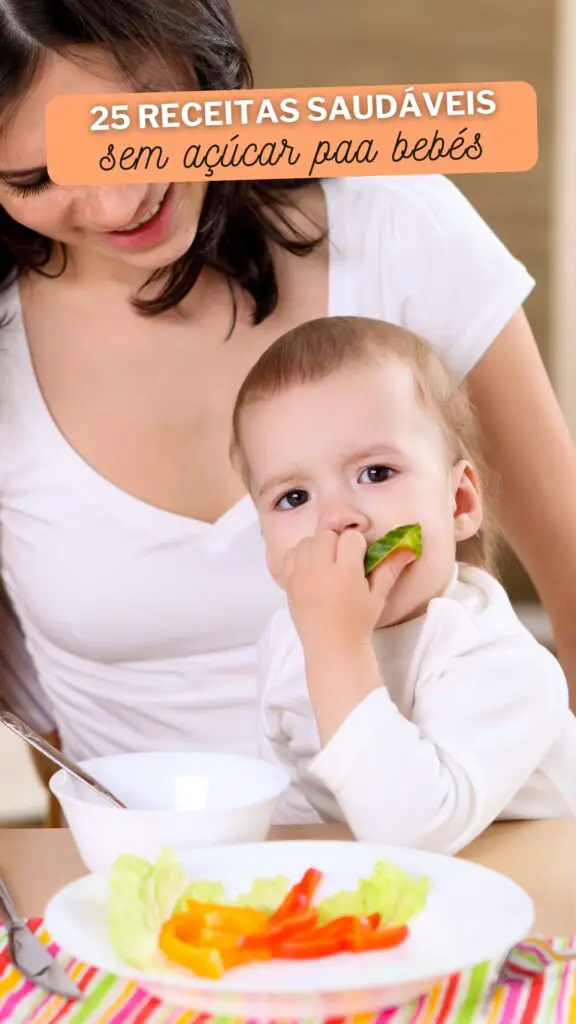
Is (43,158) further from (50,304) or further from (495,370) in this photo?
(495,370)

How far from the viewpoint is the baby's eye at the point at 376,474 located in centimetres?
63

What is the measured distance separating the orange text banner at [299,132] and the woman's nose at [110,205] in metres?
0.06

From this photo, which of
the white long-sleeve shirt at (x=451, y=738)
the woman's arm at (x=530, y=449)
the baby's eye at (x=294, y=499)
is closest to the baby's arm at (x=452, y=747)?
the white long-sleeve shirt at (x=451, y=738)

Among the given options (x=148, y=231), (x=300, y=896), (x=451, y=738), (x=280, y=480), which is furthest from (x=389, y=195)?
(x=300, y=896)

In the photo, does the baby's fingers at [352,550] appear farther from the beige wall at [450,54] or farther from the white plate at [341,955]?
the beige wall at [450,54]

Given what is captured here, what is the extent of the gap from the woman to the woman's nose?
1.5 inches

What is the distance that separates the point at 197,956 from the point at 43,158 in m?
0.45

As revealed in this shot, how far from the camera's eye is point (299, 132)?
0.61m

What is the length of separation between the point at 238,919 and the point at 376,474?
0.86ft

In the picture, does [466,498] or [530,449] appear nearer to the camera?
[466,498]

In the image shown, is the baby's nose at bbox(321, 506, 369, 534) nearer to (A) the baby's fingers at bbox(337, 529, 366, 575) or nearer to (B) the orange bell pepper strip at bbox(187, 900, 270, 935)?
(A) the baby's fingers at bbox(337, 529, 366, 575)

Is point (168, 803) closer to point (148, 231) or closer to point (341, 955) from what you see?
point (341, 955)

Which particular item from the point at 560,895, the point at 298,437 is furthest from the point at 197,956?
the point at 298,437

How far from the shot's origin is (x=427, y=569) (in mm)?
635
